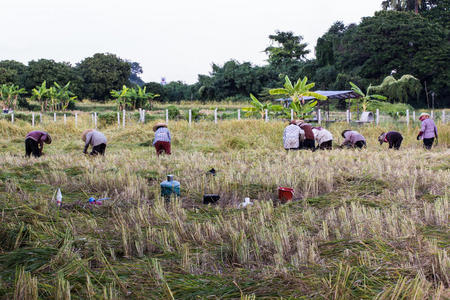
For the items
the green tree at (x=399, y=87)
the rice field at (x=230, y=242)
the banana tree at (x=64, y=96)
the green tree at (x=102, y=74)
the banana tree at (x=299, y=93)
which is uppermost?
the green tree at (x=102, y=74)

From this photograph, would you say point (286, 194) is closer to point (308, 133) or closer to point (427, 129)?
point (308, 133)

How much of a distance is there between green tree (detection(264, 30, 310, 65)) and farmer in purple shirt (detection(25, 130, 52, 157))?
41620 mm

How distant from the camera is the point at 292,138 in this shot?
10141 mm

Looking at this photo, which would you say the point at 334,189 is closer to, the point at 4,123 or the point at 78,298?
the point at 78,298

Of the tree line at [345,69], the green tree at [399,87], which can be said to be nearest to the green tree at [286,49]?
the tree line at [345,69]

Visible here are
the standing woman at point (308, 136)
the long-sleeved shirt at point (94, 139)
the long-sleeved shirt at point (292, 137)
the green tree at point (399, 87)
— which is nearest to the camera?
the long-sleeved shirt at point (94, 139)

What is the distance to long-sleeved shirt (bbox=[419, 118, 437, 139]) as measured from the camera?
1039 cm

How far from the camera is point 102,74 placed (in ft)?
131

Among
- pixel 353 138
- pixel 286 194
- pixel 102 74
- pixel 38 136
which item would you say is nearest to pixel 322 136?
pixel 353 138

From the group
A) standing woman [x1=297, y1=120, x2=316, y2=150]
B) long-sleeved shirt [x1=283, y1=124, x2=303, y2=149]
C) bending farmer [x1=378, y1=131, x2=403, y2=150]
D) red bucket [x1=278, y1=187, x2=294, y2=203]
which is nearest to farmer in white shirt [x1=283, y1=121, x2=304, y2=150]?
long-sleeved shirt [x1=283, y1=124, x2=303, y2=149]

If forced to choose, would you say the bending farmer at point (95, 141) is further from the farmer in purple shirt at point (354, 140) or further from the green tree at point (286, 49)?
the green tree at point (286, 49)

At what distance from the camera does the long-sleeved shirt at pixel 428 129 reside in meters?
10.4

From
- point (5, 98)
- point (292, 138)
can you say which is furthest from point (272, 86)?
point (292, 138)

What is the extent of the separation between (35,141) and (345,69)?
38734 mm
